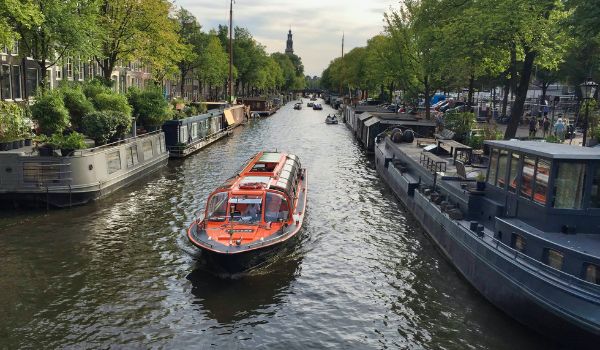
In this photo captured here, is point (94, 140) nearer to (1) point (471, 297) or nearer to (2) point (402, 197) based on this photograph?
(2) point (402, 197)

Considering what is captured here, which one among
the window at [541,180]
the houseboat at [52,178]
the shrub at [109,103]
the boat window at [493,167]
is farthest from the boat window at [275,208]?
the shrub at [109,103]

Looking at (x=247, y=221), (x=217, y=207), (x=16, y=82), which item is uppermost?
(x=16, y=82)

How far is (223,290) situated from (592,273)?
11.4 m

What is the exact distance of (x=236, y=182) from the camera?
22281 millimetres

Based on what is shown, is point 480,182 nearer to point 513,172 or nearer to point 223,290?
point 513,172

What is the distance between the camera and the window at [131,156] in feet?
113

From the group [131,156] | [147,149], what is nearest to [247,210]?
[131,156]

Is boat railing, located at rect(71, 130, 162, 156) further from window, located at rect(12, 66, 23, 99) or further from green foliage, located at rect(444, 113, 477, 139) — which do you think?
green foliage, located at rect(444, 113, 477, 139)

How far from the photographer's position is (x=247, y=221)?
20.0 metres

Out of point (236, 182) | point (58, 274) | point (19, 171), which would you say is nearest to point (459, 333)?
point (236, 182)

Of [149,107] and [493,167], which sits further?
[149,107]

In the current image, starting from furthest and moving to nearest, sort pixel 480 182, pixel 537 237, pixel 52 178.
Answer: pixel 52 178
pixel 480 182
pixel 537 237

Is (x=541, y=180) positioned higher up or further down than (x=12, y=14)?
further down

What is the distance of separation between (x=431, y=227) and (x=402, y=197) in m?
7.27
